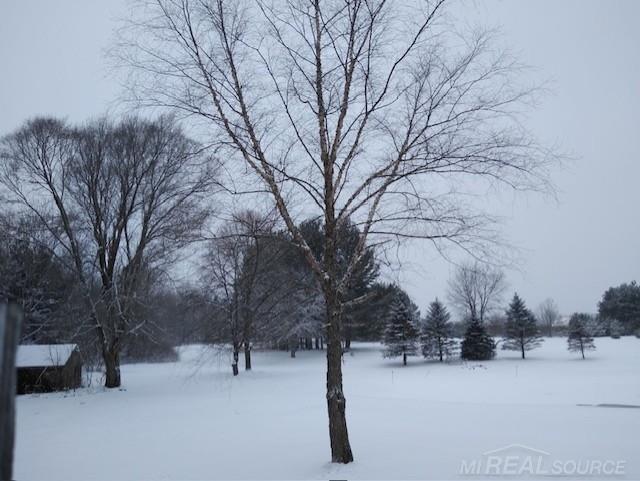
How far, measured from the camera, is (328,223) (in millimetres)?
7824

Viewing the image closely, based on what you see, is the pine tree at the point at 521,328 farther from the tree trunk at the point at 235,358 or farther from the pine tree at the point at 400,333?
the tree trunk at the point at 235,358

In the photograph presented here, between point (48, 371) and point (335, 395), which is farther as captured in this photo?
point (48, 371)

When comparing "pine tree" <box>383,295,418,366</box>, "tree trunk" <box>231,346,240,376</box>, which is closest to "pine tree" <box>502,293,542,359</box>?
"pine tree" <box>383,295,418,366</box>

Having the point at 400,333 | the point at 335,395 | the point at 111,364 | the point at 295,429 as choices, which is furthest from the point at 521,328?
the point at 335,395

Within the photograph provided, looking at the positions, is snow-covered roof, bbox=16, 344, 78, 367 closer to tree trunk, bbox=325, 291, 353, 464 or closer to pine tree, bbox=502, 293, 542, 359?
tree trunk, bbox=325, 291, 353, 464

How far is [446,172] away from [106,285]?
686 inches

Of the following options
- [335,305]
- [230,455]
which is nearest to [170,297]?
[230,455]

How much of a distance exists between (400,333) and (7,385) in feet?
114

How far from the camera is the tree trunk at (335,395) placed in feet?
23.3

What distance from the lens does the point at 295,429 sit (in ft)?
34.8

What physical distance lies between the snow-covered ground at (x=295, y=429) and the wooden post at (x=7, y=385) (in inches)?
215

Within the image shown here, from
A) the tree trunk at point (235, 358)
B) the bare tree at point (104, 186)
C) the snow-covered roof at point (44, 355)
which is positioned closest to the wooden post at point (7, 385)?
the bare tree at point (104, 186)

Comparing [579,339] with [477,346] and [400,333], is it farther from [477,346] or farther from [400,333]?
[400,333]

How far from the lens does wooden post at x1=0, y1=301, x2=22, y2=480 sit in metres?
2.07
